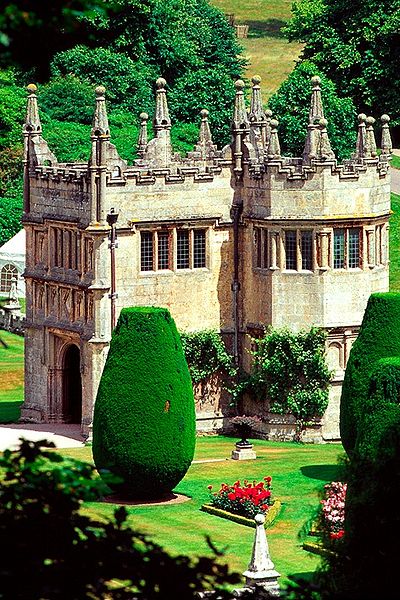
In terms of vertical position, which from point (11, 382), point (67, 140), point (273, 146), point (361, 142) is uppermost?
point (67, 140)

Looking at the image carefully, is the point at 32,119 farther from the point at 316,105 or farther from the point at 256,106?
the point at 316,105

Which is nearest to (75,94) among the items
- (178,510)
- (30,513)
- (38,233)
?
(38,233)

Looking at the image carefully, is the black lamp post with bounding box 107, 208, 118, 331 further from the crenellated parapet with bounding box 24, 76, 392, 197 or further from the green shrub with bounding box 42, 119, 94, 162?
the green shrub with bounding box 42, 119, 94, 162

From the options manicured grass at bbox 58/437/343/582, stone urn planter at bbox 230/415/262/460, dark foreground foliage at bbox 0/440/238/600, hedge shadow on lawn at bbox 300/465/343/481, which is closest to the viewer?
dark foreground foliage at bbox 0/440/238/600

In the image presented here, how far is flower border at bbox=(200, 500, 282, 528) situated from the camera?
51.6 metres

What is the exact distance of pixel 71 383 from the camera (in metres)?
67.1

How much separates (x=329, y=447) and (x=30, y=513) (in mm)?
38839

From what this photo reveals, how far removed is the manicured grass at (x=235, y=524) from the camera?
47781 millimetres

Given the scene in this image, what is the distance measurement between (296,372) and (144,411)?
10968 mm

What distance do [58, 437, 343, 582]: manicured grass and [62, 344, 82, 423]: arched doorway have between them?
440 centimetres

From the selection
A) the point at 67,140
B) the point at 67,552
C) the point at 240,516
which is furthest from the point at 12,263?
the point at 67,552

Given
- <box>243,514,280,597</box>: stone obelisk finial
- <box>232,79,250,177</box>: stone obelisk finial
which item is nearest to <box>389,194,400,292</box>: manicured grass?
<box>232,79,250,177</box>: stone obelisk finial

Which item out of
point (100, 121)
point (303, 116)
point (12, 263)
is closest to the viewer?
point (100, 121)

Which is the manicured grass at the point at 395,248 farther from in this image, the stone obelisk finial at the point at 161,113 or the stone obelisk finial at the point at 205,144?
the stone obelisk finial at the point at 161,113
